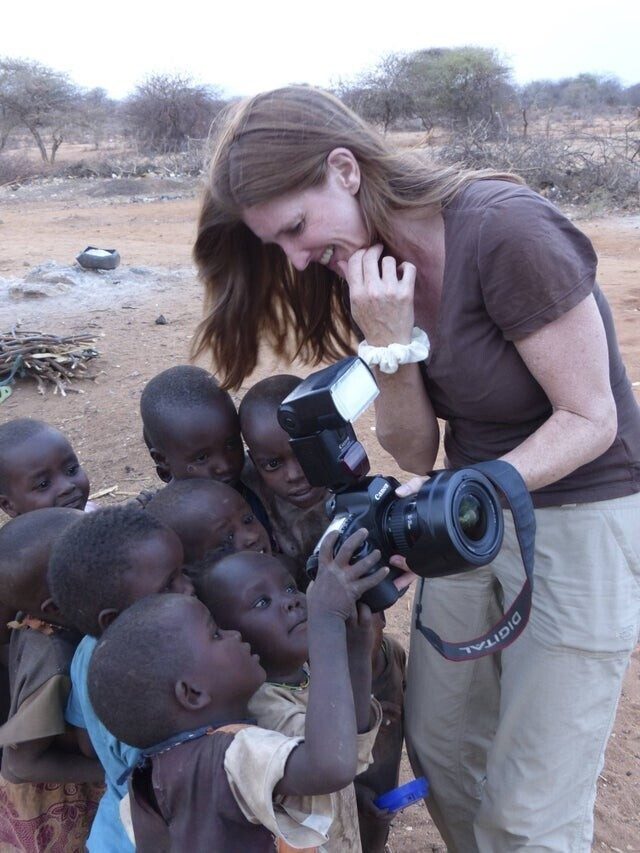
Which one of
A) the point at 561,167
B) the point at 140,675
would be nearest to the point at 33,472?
the point at 140,675

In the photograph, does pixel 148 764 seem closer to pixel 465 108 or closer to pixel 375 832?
pixel 375 832

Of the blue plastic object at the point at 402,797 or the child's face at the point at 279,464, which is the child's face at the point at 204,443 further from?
the blue plastic object at the point at 402,797

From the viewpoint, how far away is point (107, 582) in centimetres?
181

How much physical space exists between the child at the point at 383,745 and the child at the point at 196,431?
49cm

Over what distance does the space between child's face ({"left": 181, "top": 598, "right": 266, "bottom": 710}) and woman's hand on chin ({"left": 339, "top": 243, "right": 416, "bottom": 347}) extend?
0.72 m

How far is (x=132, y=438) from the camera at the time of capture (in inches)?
201

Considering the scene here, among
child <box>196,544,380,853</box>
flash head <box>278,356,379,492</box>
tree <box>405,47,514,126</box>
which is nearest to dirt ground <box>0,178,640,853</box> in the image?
child <box>196,544,380,853</box>

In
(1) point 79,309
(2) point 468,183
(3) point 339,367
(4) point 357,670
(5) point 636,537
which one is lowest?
(1) point 79,309

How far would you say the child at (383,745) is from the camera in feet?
7.13

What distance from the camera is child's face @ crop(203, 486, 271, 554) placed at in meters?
2.15

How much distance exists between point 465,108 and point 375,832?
20300 mm

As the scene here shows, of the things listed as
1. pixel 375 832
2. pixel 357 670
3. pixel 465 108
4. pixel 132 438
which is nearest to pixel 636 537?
pixel 357 670

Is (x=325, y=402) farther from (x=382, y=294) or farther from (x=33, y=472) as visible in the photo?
(x=33, y=472)

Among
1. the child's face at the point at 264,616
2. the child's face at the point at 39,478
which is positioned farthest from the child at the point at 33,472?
the child's face at the point at 264,616
